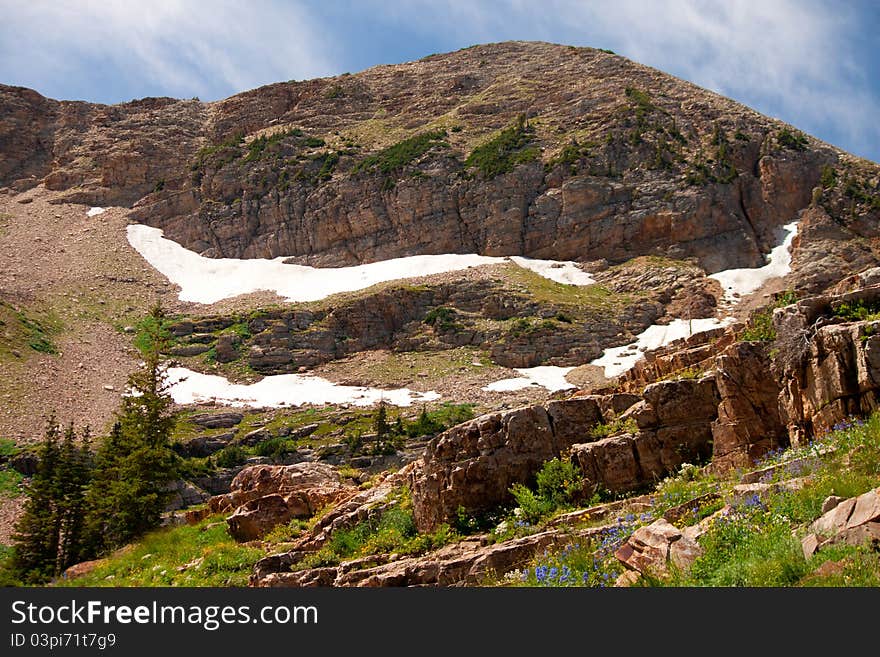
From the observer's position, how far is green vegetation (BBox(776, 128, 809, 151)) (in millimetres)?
91000

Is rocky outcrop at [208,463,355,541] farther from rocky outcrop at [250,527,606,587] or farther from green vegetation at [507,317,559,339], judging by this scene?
green vegetation at [507,317,559,339]

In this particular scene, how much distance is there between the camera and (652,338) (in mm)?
67250

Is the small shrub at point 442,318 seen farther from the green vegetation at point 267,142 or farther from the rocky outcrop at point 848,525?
the rocky outcrop at point 848,525

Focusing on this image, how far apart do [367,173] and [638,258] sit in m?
41.8

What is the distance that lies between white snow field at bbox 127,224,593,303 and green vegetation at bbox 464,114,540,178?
15.1 m

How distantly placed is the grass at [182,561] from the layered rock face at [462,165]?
214ft

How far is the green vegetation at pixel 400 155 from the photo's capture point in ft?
335

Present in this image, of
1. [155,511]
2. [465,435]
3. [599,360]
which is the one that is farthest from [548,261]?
[465,435]

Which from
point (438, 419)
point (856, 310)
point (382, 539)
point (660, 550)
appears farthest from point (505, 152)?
point (660, 550)

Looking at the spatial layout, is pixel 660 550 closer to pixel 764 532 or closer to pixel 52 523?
pixel 764 532

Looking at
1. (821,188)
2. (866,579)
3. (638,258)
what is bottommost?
(866,579)

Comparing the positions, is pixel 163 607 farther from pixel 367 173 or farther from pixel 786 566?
pixel 367 173

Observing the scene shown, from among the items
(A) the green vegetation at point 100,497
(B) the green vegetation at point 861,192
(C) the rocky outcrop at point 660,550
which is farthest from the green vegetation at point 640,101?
(C) the rocky outcrop at point 660,550

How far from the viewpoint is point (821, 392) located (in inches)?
422
